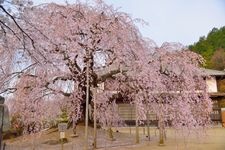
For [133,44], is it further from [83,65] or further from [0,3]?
[0,3]

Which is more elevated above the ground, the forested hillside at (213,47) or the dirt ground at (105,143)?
the forested hillside at (213,47)

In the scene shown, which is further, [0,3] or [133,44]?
[133,44]

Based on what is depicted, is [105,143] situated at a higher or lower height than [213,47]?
lower

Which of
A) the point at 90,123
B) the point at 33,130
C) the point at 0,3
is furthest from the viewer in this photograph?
the point at 90,123

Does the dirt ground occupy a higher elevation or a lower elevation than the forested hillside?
lower

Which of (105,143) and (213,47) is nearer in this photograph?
(105,143)

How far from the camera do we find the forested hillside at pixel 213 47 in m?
7.66

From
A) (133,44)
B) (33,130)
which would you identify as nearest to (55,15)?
(133,44)

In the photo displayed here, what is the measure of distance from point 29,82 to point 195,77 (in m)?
3.94

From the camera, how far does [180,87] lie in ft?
26.8

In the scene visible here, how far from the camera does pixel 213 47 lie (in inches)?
364

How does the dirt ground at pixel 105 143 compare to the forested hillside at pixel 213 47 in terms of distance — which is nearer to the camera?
the dirt ground at pixel 105 143

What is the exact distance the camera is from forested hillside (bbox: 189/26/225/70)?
302 inches

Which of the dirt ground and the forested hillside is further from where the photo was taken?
the forested hillside
